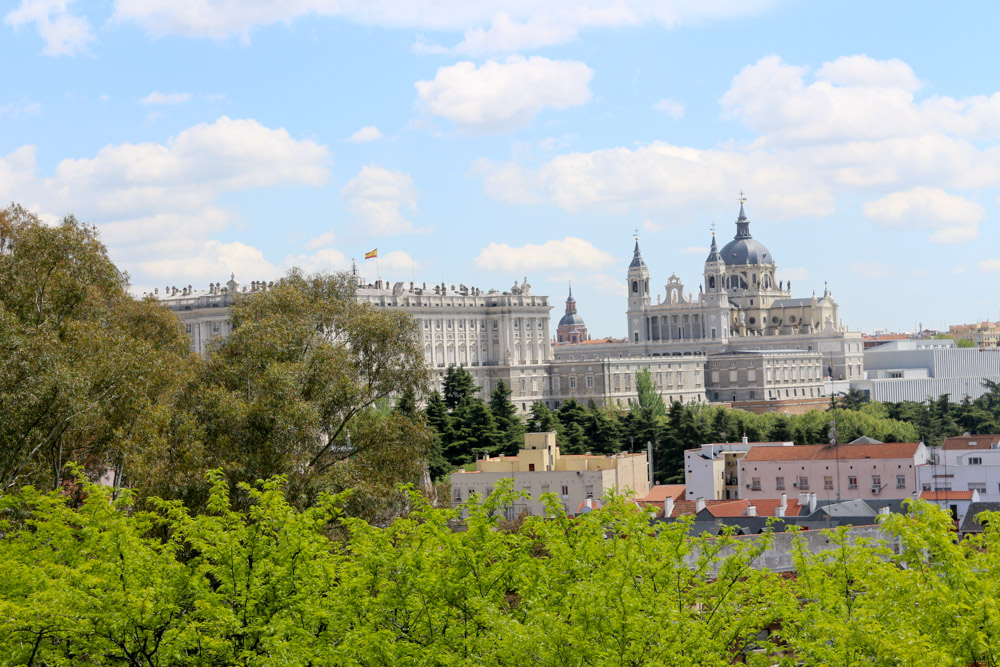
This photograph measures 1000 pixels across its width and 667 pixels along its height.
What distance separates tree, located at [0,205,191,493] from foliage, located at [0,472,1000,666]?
18.5 feet

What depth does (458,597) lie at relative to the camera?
2362 centimetres

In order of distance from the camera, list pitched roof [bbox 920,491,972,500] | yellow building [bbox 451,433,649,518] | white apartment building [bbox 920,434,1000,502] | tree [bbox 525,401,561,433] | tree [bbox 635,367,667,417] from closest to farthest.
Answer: pitched roof [bbox 920,491,972,500], white apartment building [bbox 920,434,1000,502], yellow building [bbox 451,433,649,518], tree [bbox 525,401,561,433], tree [bbox 635,367,667,417]

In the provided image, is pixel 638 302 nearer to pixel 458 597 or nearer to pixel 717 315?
pixel 717 315

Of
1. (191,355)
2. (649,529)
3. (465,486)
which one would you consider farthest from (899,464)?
(649,529)

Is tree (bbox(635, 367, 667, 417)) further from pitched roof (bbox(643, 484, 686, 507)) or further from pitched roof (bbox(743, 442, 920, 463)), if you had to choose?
pitched roof (bbox(643, 484, 686, 507))

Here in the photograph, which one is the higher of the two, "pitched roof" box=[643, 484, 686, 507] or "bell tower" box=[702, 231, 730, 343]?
"bell tower" box=[702, 231, 730, 343]

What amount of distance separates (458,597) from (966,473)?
4512cm

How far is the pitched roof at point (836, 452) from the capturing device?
66.7 meters

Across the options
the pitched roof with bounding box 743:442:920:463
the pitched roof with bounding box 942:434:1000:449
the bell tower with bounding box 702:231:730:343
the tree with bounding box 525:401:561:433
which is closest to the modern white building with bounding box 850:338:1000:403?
the bell tower with bounding box 702:231:730:343

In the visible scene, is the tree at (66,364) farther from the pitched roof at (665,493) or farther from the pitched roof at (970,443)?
the pitched roof at (970,443)

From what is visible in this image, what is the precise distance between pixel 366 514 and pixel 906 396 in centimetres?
14732

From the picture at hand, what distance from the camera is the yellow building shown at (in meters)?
65.6

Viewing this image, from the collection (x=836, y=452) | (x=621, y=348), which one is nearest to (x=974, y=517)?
(x=836, y=452)

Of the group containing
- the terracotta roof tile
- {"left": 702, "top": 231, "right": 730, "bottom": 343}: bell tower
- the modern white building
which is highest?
{"left": 702, "top": 231, "right": 730, "bottom": 343}: bell tower
